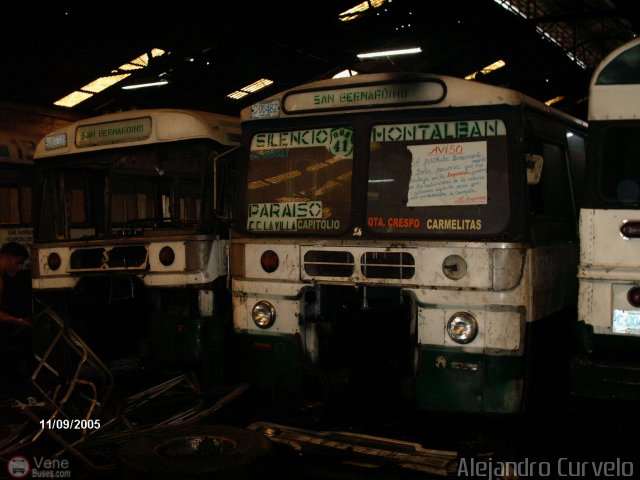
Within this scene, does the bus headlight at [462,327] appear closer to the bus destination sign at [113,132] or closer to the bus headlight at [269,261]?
the bus headlight at [269,261]

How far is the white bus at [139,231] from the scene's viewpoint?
6676 mm

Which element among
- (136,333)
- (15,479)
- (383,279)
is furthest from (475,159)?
(136,333)

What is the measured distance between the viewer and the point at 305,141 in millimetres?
5898

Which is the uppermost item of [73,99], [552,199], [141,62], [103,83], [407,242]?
[141,62]

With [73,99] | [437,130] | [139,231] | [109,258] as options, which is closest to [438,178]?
[437,130]

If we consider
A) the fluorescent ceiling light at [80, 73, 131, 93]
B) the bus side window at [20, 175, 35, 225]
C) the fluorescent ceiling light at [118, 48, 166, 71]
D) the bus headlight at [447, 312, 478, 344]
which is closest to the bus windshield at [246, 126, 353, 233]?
the bus headlight at [447, 312, 478, 344]

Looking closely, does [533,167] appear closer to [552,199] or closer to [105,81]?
[552,199]

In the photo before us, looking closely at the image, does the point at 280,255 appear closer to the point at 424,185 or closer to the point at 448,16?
the point at 424,185

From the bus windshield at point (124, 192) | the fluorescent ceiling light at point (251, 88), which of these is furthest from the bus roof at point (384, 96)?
the fluorescent ceiling light at point (251, 88)

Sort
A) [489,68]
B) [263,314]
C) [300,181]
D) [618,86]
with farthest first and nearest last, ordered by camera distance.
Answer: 1. [489,68]
2. [263,314]
3. [300,181]
4. [618,86]

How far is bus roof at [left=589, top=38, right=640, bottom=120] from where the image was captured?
15.9ft

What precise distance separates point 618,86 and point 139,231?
15.4ft

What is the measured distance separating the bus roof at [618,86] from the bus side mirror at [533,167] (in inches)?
19.0

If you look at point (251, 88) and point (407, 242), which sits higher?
point (251, 88)
